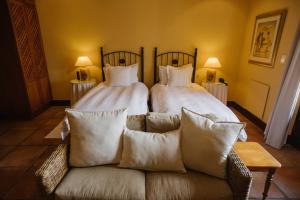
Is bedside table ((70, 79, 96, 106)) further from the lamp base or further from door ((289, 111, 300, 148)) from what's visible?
door ((289, 111, 300, 148))

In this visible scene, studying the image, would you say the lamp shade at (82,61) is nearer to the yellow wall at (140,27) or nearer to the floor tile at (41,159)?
the yellow wall at (140,27)

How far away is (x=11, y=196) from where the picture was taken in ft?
5.74

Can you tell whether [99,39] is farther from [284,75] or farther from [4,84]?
[284,75]


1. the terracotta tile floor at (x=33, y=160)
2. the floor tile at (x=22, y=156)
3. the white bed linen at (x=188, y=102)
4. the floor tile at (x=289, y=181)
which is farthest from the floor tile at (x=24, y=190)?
the floor tile at (x=289, y=181)

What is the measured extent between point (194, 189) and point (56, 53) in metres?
3.82

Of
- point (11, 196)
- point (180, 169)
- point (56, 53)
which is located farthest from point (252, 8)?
point (11, 196)

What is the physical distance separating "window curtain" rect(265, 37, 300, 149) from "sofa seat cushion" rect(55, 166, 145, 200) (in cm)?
219

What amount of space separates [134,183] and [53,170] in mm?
590

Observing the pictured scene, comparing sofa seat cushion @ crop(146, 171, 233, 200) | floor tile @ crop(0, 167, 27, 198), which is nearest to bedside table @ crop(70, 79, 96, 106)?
floor tile @ crop(0, 167, 27, 198)

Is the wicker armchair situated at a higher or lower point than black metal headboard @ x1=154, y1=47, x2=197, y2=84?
lower

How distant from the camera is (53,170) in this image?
1.28 metres

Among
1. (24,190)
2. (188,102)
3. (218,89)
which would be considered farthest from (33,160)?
(218,89)

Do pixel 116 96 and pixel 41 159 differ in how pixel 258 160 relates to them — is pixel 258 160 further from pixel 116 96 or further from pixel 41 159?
pixel 41 159

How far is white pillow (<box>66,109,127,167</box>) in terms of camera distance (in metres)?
1.43
